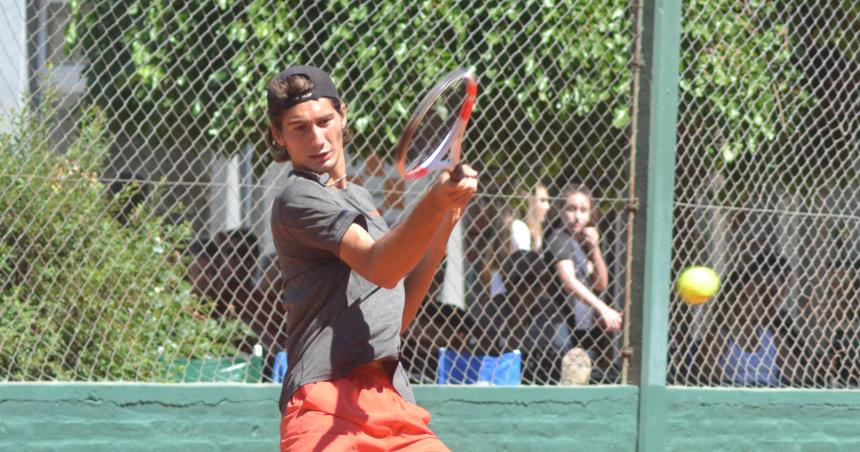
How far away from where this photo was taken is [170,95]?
546 centimetres

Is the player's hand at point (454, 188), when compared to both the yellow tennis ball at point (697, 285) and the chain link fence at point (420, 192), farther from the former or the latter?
the yellow tennis ball at point (697, 285)

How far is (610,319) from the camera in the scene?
5.25 metres

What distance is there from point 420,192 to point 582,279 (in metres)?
0.91

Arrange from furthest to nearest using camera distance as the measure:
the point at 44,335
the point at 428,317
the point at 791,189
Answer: the point at 791,189 → the point at 428,317 → the point at 44,335

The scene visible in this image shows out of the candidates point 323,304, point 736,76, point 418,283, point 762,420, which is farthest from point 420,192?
point 323,304

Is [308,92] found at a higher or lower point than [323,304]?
higher

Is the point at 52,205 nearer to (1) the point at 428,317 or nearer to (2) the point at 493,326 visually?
(1) the point at 428,317

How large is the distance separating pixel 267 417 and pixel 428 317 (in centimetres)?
88

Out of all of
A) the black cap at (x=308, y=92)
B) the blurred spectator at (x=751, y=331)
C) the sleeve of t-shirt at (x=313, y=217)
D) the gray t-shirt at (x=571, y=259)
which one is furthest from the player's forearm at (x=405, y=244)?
the blurred spectator at (x=751, y=331)

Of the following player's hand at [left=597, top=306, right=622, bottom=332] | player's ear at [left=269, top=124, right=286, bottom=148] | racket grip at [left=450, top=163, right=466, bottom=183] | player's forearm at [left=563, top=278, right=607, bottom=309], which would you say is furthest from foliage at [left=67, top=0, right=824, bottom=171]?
racket grip at [left=450, top=163, right=466, bottom=183]

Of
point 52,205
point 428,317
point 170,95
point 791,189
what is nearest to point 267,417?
point 428,317

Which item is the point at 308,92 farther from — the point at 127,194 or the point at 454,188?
the point at 127,194

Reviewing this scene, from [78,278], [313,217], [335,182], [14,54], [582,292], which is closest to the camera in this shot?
[313,217]

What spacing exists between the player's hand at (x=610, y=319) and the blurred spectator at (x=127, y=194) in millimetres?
2117
